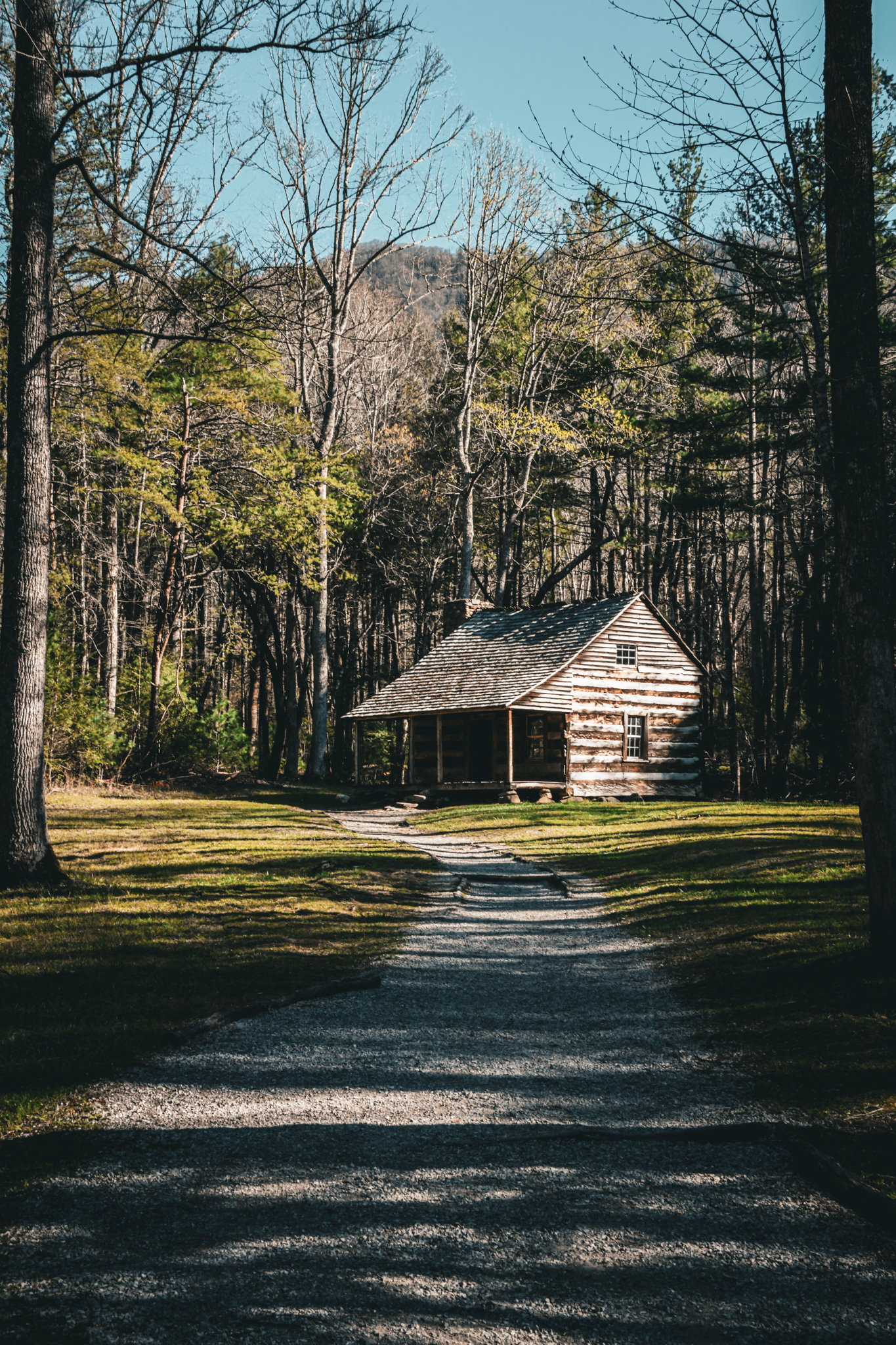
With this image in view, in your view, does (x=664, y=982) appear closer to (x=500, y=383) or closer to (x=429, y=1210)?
(x=429, y=1210)

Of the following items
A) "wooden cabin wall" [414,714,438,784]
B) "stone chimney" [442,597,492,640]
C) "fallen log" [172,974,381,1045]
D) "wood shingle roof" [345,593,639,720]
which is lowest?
"fallen log" [172,974,381,1045]

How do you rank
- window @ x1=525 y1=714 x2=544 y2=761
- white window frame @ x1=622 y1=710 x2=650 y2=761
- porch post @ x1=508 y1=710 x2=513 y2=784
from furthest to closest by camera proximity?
1. white window frame @ x1=622 y1=710 x2=650 y2=761
2. window @ x1=525 y1=714 x2=544 y2=761
3. porch post @ x1=508 y1=710 x2=513 y2=784

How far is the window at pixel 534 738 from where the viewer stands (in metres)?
30.0

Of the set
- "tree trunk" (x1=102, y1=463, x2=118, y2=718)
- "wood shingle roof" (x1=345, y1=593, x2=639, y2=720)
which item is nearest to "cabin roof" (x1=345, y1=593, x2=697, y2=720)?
"wood shingle roof" (x1=345, y1=593, x2=639, y2=720)

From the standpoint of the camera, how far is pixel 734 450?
29.1 m

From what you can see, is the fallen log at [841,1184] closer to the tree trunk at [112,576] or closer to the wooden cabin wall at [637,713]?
the tree trunk at [112,576]

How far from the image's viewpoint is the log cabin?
94.4ft

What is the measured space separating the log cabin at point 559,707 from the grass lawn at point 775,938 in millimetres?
9738

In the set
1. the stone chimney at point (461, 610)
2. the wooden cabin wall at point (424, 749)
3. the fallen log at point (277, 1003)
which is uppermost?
the stone chimney at point (461, 610)

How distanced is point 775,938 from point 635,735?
2305cm

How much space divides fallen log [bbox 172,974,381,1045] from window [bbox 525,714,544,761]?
2276 centimetres

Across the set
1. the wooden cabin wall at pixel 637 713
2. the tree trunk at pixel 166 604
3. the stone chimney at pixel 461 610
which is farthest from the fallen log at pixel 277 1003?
the stone chimney at pixel 461 610

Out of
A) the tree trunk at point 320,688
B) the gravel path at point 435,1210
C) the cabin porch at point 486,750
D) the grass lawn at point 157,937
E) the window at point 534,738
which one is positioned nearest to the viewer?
the gravel path at point 435,1210

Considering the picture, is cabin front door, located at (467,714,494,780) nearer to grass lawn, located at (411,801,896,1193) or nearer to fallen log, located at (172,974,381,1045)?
grass lawn, located at (411,801,896,1193)
